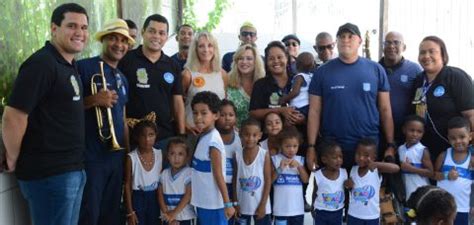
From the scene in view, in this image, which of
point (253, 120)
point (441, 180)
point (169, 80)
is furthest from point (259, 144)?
point (441, 180)

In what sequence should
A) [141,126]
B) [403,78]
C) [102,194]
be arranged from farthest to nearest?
[403,78] → [141,126] → [102,194]

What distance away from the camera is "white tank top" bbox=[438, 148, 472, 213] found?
3760 mm

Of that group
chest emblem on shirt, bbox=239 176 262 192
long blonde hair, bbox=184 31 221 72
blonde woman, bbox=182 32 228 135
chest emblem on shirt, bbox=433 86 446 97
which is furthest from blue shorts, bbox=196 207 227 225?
chest emblem on shirt, bbox=433 86 446 97

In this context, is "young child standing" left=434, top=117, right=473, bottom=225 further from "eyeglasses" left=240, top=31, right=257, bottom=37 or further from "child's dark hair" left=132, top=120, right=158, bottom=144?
"eyeglasses" left=240, top=31, right=257, bottom=37

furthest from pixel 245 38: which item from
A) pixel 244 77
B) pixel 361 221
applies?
pixel 361 221

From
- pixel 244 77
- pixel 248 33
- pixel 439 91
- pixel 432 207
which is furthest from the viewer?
pixel 248 33

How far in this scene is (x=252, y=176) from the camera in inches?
147

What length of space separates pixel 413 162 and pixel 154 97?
6.84ft

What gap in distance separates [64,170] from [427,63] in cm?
282

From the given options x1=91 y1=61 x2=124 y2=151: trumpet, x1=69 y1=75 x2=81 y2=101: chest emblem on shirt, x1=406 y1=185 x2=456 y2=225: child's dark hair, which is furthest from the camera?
x1=91 y1=61 x2=124 y2=151: trumpet

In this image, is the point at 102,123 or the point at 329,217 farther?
the point at 329,217

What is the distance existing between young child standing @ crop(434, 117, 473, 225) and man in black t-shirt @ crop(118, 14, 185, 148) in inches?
83.2

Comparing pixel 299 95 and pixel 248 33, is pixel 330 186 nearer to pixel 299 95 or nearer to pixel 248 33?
pixel 299 95

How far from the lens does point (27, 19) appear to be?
11.7ft
